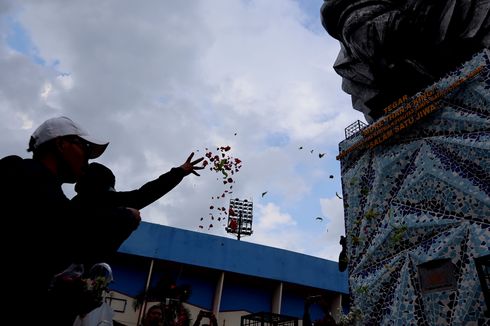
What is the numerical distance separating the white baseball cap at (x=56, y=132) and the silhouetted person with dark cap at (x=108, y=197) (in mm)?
327

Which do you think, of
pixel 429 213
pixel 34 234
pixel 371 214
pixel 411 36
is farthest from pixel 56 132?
pixel 411 36

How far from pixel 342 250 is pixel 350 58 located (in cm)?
961

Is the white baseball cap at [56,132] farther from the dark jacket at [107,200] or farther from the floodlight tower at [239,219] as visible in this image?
the floodlight tower at [239,219]

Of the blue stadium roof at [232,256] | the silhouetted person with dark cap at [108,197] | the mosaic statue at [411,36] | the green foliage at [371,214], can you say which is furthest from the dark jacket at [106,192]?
the blue stadium roof at [232,256]

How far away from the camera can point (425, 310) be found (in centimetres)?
1204

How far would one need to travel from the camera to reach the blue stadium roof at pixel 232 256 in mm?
22141

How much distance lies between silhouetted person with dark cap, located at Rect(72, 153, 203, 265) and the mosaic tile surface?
11.0m

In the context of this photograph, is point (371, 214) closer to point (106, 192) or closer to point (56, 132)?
point (106, 192)

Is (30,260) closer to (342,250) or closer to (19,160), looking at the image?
(19,160)

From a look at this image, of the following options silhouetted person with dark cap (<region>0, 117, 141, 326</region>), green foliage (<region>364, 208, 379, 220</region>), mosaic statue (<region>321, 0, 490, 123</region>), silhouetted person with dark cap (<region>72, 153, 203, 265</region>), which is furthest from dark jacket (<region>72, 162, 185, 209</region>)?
mosaic statue (<region>321, 0, 490, 123</region>)

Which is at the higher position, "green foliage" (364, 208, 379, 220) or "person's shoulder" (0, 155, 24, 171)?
"green foliage" (364, 208, 379, 220)

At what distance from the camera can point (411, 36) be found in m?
15.9

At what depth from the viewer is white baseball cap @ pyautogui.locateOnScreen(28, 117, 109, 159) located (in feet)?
6.72

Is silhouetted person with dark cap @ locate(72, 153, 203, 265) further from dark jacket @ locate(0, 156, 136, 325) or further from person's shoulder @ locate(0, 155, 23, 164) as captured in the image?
person's shoulder @ locate(0, 155, 23, 164)
